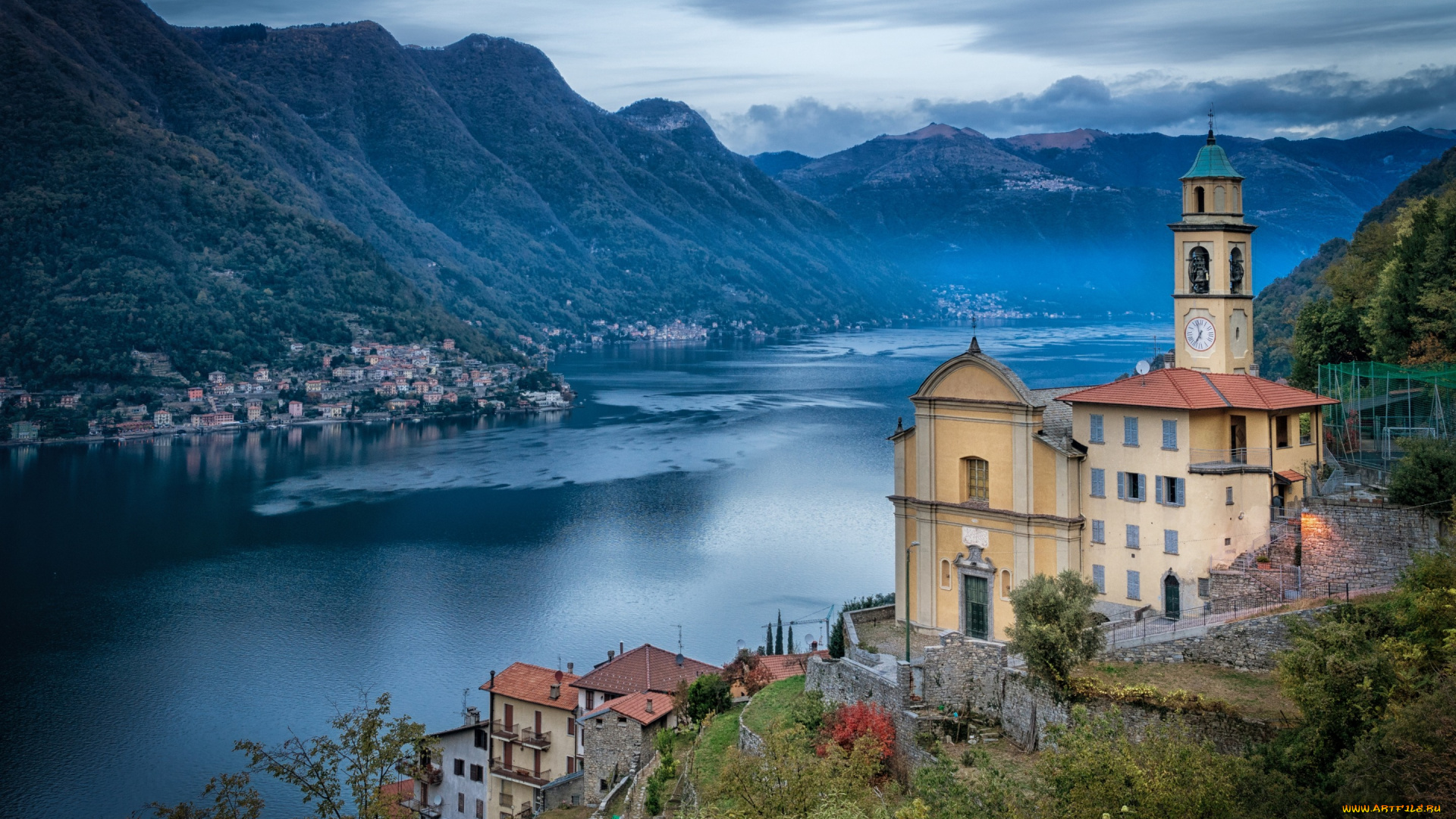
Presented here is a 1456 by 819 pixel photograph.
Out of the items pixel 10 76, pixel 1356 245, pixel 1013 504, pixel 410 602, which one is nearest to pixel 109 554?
pixel 410 602

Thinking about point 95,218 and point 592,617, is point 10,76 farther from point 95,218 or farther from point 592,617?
point 592,617

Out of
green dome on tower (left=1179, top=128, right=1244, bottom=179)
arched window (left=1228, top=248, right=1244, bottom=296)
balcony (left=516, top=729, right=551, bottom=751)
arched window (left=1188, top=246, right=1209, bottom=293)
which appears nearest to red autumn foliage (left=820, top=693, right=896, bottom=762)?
arched window (left=1188, top=246, right=1209, bottom=293)

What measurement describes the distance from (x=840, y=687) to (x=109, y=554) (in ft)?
172

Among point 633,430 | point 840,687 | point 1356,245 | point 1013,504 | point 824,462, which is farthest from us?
point 633,430

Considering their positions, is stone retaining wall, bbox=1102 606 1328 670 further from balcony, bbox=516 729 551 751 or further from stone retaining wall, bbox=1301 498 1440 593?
balcony, bbox=516 729 551 751

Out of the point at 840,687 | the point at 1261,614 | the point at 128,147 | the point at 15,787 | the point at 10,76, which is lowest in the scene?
the point at 15,787

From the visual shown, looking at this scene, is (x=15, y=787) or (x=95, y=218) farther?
(x=95, y=218)

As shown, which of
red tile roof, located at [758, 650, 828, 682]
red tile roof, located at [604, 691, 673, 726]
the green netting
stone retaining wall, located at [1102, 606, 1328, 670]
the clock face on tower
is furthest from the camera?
red tile roof, located at [758, 650, 828, 682]

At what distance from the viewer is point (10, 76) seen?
527ft

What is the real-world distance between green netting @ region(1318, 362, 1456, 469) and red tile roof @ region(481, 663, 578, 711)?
58.0 ft

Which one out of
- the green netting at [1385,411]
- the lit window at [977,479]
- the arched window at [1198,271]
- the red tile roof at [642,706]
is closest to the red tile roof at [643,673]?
the red tile roof at [642,706]

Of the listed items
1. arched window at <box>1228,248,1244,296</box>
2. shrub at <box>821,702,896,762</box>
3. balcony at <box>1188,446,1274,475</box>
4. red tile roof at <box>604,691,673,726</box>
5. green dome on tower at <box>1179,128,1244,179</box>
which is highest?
green dome on tower at <box>1179,128,1244,179</box>

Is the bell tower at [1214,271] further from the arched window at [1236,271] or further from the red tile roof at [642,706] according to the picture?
the red tile roof at [642,706]

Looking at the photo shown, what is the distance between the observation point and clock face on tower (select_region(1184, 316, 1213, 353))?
23.9m
